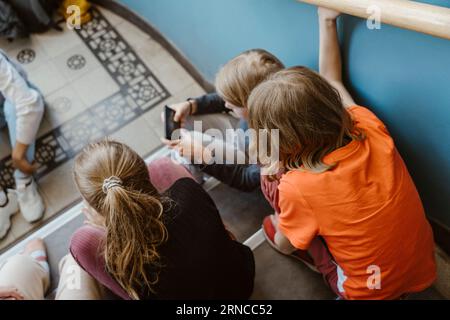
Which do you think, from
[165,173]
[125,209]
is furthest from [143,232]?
[165,173]

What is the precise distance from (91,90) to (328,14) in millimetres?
1370

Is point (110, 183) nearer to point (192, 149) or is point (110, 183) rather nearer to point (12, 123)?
point (192, 149)

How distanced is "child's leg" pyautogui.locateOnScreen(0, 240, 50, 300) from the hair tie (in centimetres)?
64

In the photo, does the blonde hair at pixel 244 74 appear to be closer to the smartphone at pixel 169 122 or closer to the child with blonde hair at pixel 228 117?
the child with blonde hair at pixel 228 117

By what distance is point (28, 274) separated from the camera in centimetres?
150

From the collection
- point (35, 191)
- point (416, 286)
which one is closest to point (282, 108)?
point (416, 286)

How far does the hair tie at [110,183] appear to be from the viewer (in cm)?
102

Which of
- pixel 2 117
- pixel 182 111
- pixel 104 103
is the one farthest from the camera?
pixel 104 103

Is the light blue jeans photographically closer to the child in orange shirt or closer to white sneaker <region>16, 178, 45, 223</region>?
white sneaker <region>16, 178, 45, 223</region>

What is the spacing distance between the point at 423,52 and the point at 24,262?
4.77 feet

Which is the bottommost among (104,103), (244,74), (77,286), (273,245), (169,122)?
(273,245)

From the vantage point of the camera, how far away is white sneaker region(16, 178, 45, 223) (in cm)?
181

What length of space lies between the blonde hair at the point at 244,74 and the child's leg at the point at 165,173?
Result: 0.96ft

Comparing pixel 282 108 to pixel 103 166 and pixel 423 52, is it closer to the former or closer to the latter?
pixel 423 52
